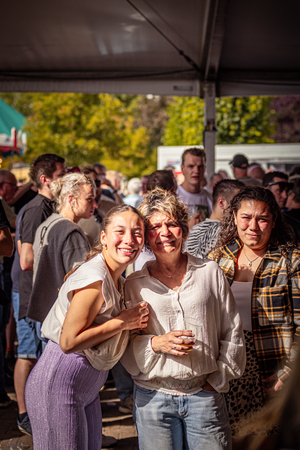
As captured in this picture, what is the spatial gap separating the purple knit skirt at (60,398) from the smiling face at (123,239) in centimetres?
52

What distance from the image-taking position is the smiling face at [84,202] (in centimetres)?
358

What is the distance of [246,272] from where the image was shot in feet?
9.19

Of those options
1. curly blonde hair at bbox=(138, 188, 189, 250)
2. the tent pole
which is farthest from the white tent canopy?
curly blonde hair at bbox=(138, 188, 189, 250)

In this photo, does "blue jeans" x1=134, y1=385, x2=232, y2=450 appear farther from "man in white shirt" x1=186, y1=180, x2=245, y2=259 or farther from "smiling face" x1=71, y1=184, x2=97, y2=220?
"smiling face" x1=71, y1=184, x2=97, y2=220

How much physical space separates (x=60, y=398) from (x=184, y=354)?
0.66 meters

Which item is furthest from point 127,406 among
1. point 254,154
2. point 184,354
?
point 254,154

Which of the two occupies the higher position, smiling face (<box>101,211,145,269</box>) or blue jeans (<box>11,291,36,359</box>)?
smiling face (<box>101,211,145,269</box>)

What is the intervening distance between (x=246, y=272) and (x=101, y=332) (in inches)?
44.3

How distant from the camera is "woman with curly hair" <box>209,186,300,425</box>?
261 centimetres

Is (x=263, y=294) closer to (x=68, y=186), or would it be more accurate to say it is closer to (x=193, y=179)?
(x=68, y=186)

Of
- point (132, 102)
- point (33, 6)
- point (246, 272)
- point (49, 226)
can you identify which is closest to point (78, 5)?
point (33, 6)

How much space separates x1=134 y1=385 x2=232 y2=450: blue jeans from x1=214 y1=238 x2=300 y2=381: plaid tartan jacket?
0.56 m

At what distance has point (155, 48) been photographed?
686 cm

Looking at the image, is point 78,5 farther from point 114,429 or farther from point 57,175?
point 114,429
